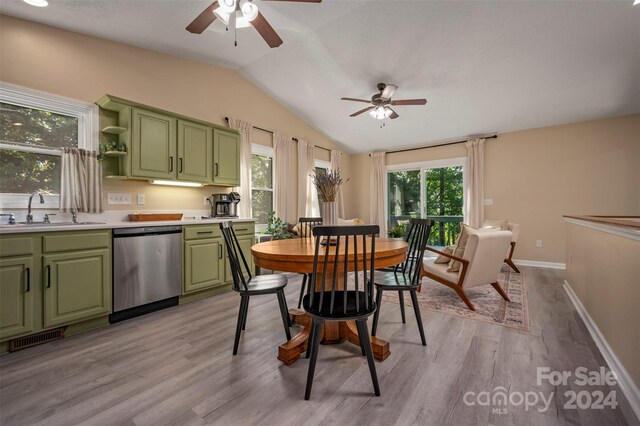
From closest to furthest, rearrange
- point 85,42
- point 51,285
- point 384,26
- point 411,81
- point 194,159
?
point 51,285
point 85,42
point 384,26
point 194,159
point 411,81

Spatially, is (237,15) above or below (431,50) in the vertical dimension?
below

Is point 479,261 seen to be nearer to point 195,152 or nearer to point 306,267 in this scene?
point 306,267

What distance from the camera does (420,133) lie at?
5668 millimetres

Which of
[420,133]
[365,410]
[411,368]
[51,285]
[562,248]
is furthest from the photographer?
[420,133]

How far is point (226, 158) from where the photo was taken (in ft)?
12.8

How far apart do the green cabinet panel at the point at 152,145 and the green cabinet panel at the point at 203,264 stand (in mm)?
890

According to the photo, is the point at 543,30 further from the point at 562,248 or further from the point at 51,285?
the point at 51,285

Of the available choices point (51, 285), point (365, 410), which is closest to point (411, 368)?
point (365, 410)

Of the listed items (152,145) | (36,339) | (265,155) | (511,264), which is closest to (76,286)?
(36,339)

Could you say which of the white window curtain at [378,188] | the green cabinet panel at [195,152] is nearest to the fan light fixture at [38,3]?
the green cabinet panel at [195,152]

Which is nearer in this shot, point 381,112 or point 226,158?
point 226,158

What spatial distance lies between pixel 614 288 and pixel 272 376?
7.58 feet

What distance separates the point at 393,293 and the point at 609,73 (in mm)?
3953

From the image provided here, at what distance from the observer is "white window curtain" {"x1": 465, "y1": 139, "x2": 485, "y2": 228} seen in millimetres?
5395
